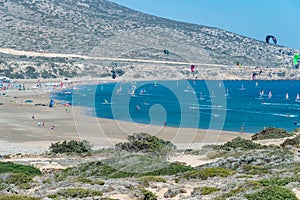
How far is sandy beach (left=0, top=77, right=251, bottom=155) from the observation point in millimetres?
36500

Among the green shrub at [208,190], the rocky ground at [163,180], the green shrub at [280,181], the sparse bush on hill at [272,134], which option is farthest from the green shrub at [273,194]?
the sparse bush on hill at [272,134]

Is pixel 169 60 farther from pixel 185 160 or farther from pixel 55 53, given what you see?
pixel 185 160

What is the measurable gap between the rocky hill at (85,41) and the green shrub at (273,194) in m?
95.6

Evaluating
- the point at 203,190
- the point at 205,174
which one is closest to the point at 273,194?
the point at 203,190

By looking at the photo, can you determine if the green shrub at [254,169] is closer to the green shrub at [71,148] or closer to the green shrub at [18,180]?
the green shrub at [18,180]

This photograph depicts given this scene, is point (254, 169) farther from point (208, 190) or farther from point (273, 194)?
point (273, 194)

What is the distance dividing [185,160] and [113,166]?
6.39 metres

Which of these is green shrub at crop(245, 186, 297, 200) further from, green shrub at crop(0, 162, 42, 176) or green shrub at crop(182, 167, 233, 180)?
green shrub at crop(0, 162, 42, 176)

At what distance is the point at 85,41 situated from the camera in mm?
140500

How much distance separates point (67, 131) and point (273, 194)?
1416 inches

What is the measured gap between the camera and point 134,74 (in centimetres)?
12725

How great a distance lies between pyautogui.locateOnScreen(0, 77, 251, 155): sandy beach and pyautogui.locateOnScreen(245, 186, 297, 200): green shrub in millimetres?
22698

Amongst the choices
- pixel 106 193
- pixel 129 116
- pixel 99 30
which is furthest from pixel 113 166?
pixel 99 30

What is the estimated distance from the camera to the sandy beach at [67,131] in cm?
3650
